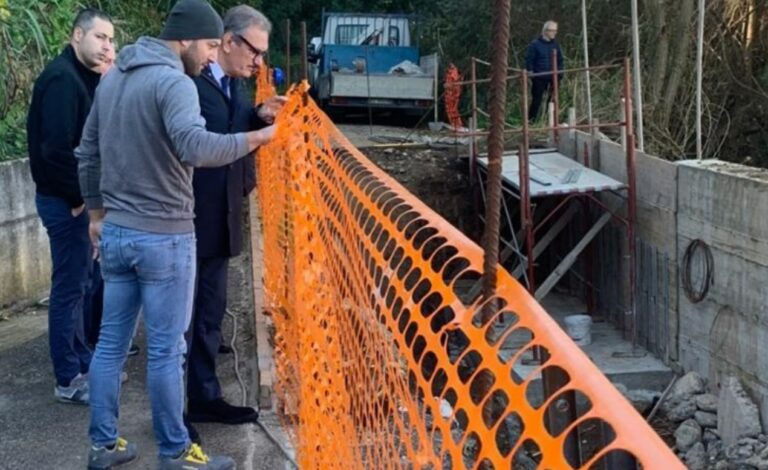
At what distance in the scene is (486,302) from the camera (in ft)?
6.47

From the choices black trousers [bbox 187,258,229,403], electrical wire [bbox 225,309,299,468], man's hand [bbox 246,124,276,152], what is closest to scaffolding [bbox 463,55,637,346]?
electrical wire [bbox 225,309,299,468]

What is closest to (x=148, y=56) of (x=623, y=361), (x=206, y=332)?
(x=206, y=332)

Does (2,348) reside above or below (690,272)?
above

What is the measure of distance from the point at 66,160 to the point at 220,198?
78 cm

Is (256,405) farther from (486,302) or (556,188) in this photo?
(556,188)

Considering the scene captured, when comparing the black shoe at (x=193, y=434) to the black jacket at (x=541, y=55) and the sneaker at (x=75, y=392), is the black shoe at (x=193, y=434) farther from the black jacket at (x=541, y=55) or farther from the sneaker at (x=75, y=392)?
the black jacket at (x=541, y=55)

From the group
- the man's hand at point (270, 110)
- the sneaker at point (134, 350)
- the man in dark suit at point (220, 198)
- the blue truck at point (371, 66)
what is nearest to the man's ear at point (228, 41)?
the man in dark suit at point (220, 198)

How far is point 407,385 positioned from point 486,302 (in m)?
0.62

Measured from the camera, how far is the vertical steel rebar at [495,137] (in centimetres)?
191

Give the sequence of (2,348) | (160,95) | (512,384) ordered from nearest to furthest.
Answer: (512,384) < (160,95) < (2,348)

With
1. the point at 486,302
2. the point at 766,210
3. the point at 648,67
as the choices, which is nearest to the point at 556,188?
the point at 766,210

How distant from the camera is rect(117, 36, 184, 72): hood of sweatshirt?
3.38 m

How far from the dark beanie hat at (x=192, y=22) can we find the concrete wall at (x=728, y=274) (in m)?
7.33

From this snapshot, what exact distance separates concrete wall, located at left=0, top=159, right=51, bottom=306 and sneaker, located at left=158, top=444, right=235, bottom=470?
348 cm
